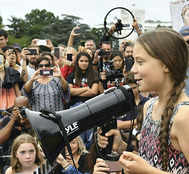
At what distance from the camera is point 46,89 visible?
5301 millimetres

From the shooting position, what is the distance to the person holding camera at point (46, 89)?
5.26 m

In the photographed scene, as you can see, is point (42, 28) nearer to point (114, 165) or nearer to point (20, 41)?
point (20, 41)

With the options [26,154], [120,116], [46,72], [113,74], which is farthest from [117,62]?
[120,116]

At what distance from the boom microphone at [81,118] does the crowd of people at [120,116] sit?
Result: 2.6 inches

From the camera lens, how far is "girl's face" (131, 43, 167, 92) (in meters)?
1.64

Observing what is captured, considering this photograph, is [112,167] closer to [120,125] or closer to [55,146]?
[55,146]

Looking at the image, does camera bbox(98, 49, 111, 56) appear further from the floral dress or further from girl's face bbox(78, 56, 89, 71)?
the floral dress

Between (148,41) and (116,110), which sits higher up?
(148,41)

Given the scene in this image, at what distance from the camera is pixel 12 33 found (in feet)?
192

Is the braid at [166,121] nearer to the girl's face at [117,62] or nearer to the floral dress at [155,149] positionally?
the floral dress at [155,149]

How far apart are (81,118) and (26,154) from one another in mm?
2340

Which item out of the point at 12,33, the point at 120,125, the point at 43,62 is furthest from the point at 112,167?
the point at 12,33

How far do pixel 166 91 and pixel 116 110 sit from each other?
12.6 inches

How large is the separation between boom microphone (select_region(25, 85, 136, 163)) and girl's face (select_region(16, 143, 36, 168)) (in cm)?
219
